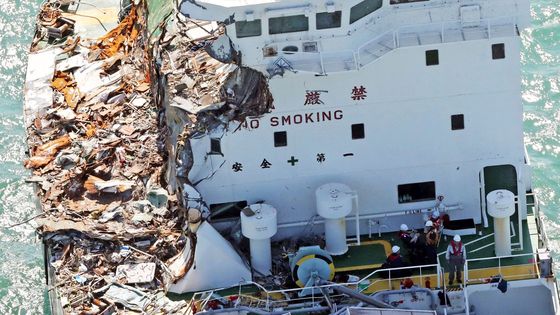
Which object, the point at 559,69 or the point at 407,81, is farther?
the point at 559,69

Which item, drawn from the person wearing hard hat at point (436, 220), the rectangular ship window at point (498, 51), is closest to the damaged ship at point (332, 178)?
the rectangular ship window at point (498, 51)

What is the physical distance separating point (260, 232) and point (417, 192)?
349 centimetres

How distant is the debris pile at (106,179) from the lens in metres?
26.2

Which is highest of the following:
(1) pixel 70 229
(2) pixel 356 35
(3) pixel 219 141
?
(2) pixel 356 35

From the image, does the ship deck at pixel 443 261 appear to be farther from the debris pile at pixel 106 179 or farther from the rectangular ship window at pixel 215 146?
the rectangular ship window at pixel 215 146

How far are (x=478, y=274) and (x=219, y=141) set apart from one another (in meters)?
5.73

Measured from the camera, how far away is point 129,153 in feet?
100

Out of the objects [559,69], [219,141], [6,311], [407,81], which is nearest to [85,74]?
[6,311]

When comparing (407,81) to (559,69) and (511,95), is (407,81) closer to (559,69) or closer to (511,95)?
(511,95)

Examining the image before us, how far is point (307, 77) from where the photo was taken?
25406 mm

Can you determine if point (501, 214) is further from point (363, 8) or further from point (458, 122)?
point (363, 8)

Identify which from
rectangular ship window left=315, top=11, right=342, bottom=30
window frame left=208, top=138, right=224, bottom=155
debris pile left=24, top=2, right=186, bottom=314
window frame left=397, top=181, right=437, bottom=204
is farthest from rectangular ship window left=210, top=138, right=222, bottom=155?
window frame left=397, top=181, right=437, bottom=204

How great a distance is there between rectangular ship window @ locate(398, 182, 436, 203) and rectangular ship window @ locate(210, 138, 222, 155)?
3.79 metres

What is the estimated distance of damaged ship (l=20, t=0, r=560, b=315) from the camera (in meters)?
25.2
